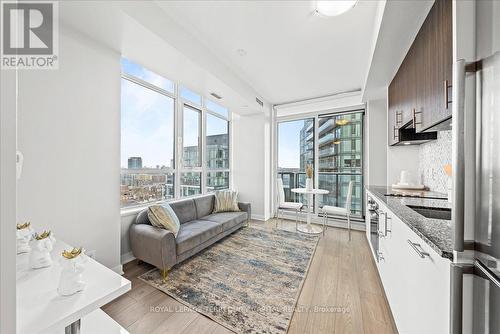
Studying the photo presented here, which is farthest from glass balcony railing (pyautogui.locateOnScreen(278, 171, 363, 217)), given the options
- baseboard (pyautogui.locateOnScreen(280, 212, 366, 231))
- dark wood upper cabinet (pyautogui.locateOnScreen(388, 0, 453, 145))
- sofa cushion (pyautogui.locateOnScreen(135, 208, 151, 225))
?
sofa cushion (pyautogui.locateOnScreen(135, 208, 151, 225))

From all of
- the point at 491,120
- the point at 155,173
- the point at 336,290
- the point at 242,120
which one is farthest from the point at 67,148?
the point at 242,120

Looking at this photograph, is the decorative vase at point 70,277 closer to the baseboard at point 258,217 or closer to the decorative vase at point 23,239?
the decorative vase at point 23,239

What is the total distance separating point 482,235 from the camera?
2.34ft

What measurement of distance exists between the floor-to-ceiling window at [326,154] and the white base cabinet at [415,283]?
2.73 metres

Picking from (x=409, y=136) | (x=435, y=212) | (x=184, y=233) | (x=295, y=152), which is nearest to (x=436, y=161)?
(x=409, y=136)

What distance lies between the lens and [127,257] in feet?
8.09

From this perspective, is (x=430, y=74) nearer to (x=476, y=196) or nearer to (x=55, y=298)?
(x=476, y=196)

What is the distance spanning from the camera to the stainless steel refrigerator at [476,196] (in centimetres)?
67

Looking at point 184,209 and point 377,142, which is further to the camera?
point 377,142

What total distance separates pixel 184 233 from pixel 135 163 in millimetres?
1297

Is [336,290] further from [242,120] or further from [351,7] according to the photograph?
[242,120]

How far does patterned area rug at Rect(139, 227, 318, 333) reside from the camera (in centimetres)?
164

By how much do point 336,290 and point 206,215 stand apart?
95.3 inches

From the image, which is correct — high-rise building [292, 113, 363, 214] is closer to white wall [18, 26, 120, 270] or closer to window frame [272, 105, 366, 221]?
window frame [272, 105, 366, 221]
